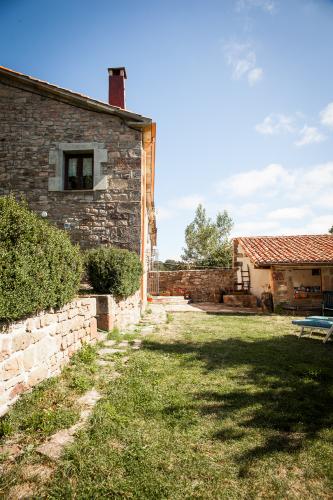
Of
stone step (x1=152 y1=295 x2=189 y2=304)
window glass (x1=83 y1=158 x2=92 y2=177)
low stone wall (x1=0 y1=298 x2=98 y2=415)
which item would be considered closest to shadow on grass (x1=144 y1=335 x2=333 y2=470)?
low stone wall (x1=0 y1=298 x2=98 y2=415)

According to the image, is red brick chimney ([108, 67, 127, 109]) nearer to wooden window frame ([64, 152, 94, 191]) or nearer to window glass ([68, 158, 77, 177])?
wooden window frame ([64, 152, 94, 191])

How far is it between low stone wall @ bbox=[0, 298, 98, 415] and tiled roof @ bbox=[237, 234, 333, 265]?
929cm

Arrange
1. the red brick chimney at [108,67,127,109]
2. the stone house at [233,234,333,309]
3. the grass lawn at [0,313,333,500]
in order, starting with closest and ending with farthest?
the grass lawn at [0,313,333,500], the red brick chimney at [108,67,127,109], the stone house at [233,234,333,309]

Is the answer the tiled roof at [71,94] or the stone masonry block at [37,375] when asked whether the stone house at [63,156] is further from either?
the stone masonry block at [37,375]

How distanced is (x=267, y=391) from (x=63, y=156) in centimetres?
837

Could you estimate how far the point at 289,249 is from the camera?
1366 centimetres

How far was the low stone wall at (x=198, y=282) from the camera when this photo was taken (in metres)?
17.1

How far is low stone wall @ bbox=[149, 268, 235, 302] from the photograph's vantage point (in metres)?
17.1

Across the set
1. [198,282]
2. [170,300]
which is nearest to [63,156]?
[170,300]

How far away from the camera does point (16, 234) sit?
3.02 metres

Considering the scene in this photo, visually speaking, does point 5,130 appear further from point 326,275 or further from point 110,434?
point 326,275

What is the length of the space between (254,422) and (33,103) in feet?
32.9

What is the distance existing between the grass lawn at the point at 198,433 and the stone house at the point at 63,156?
17.2 feet

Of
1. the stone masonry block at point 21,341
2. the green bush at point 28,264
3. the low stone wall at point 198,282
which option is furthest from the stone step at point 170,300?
the stone masonry block at point 21,341
